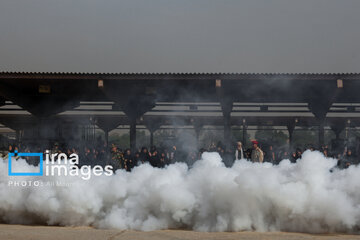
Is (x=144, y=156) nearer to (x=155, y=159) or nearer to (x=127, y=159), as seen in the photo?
(x=155, y=159)

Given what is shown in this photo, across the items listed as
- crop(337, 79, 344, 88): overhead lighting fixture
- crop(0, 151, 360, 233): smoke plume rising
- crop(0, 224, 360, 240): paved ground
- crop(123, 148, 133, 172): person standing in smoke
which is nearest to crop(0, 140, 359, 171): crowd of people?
crop(123, 148, 133, 172): person standing in smoke

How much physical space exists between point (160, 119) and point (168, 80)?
774 centimetres

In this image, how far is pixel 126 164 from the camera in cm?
1136

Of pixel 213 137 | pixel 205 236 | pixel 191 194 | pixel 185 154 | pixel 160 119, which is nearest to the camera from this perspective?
pixel 205 236

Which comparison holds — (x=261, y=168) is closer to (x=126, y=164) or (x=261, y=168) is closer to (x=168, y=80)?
(x=126, y=164)

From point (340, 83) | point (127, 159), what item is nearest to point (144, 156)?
point (127, 159)

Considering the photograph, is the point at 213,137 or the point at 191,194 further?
the point at 213,137

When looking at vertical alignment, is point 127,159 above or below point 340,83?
below

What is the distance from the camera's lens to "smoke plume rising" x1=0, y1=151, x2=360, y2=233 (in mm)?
7719

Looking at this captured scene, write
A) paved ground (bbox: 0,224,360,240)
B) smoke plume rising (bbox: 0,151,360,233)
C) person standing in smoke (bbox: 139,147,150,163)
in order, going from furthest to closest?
1. person standing in smoke (bbox: 139,147,150,163)
2. smoke plume rising (bbox: 0,151,360,233)
3. paved ground (bbox: 0,224,360,240)

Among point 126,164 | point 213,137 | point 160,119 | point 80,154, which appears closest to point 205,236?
point 126,164

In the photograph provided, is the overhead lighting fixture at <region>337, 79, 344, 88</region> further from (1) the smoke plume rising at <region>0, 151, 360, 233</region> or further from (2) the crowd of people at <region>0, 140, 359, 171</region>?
(1) the smoke plume rising at <region>0, 151, 360, 233</region>

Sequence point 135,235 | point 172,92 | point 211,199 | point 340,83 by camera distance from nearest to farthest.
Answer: point 135,235, point 211,199, point 340,83, point 172,92

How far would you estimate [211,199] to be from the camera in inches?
Answer: 319
